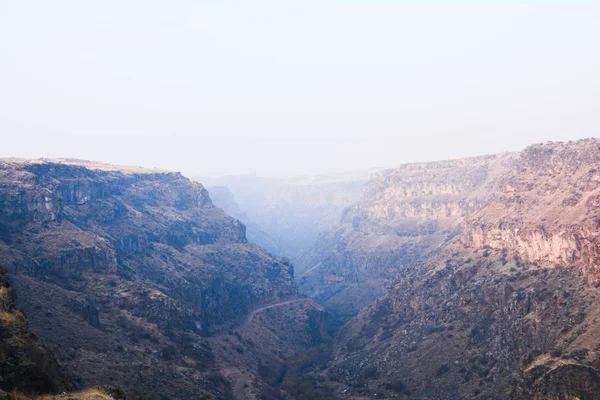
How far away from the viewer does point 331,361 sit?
140125mm

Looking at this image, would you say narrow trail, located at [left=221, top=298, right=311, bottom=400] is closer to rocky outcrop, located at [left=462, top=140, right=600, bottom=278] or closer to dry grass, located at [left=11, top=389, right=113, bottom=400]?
rocky outcrop, located at [left=462, top=140, right=600, bottom=278]

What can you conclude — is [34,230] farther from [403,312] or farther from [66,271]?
[403,312]

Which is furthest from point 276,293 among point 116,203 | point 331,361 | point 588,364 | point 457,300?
point 588,364

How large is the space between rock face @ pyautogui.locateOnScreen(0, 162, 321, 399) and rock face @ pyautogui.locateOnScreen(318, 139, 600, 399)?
114 ft

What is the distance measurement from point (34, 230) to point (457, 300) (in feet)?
338

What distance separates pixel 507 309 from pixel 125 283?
86403 millimetres

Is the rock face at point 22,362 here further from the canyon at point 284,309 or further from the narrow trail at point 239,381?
the narrow trail at point 239,381

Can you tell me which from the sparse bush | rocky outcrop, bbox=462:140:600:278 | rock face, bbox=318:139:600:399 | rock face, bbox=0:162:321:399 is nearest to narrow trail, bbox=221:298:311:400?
rock face, bbox=0:162:321:399

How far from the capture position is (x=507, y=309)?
105875 millimetres

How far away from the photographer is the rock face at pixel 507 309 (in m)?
83.2

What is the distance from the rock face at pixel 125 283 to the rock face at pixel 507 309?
114 ft

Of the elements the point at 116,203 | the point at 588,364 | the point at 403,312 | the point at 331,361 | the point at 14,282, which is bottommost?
the point at 331,361

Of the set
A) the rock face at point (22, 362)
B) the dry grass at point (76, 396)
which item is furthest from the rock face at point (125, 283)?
the dry grass at point (76, 396)

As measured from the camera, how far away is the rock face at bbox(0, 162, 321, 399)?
292ft
